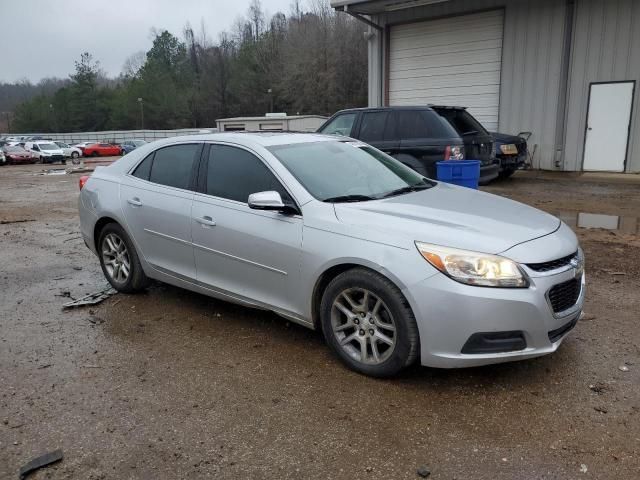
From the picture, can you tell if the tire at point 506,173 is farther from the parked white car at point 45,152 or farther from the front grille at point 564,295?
the parked white car at point 45,152

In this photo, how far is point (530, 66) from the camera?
1474 centimetres

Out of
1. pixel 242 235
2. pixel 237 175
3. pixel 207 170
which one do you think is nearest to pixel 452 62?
pixel 207 170

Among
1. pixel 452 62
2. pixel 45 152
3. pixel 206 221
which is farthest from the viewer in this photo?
pixel 45 152

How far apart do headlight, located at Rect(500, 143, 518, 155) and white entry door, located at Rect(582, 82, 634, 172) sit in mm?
3312

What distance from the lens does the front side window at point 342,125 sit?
32.8 ft

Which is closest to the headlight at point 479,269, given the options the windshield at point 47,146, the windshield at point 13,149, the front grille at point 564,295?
the front grille at point 564,295

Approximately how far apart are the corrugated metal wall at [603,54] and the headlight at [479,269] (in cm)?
1277

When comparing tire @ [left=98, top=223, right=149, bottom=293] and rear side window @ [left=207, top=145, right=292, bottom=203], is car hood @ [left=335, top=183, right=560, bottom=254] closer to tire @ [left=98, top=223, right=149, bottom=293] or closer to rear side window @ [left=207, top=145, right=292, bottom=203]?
rear side window @ [left=207, top=145, right=292, bottom=203]

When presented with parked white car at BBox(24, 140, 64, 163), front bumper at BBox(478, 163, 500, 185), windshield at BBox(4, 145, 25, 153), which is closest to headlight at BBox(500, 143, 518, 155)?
front bumper at BBox(478, 163, 500, 185)

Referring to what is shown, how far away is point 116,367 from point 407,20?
1542 cm

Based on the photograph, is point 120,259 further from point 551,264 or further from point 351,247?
point 551,264

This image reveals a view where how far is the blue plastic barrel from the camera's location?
288 inches

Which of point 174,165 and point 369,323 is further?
point 174,165

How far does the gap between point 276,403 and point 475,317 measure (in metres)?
1.28
